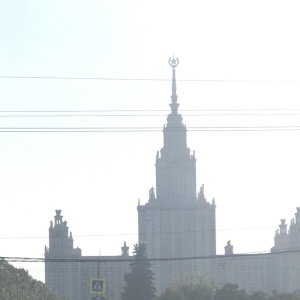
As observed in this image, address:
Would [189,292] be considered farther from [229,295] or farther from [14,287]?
[14,287]

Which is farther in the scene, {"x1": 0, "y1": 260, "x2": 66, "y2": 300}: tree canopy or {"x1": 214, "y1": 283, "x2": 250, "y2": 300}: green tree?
{"x1": 214, "y1": 283, "x2": 250, "y2": 300}: green tree

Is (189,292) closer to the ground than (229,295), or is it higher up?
higher up

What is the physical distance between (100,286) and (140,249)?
94.7 metres

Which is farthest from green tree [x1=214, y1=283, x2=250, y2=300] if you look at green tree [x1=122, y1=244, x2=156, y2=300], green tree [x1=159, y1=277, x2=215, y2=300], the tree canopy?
green tree [x1=122, y1=244, x2=156, y2=300]

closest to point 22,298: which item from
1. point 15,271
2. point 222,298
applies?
point 15,271

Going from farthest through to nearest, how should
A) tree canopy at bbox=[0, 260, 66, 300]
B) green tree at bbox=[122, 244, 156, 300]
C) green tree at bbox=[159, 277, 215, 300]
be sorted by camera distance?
green tree at bbox=[122, 244, 156, 300] → green tree at bbox=[159, 277, 215, 300] → tree canopy at bbox=[0, 260, 66, 300]

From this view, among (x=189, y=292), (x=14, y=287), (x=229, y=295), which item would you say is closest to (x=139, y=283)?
(x=189, y=292)

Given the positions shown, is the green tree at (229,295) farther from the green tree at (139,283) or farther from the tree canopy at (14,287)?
the green tree at (139,283)

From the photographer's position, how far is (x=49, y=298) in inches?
4018

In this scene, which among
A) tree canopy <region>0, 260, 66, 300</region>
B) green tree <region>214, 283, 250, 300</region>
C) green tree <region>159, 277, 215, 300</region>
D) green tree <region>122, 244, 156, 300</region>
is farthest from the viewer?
green tree <region>122, 244, 156, 300</region>

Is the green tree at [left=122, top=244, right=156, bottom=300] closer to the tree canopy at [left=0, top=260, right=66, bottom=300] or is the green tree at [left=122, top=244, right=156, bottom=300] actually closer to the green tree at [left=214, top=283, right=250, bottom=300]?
the green tree at [left=214, top=283, right=250, bottom=300]

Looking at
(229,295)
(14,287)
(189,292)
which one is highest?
(189,292)

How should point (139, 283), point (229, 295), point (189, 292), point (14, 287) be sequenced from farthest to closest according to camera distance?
point (139, 283) < point (189, 292) < point (229, 295) < point (14, 287)

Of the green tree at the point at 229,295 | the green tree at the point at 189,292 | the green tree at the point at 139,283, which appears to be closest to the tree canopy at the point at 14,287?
the green tree at the point at 189,292
